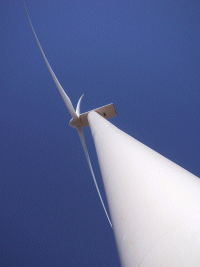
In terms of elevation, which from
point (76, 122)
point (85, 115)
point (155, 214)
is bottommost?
point (76, 122)

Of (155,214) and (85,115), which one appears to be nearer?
(155,214)

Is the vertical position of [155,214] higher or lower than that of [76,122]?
higher

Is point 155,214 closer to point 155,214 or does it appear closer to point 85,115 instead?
point 155,214

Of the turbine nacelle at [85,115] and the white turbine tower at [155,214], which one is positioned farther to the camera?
the turbine nacelle at [85,115]

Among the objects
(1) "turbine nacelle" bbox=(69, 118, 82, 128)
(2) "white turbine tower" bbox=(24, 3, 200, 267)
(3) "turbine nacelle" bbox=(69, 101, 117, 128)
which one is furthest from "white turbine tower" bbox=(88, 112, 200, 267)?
(1) "turbine nacelle" bbox=(69, 118, 82, 128)

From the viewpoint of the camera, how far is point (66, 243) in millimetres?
18172

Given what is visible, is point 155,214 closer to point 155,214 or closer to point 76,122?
point 155,214

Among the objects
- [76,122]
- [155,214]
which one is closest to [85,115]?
[76,122]

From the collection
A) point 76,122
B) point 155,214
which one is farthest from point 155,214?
point 76,122

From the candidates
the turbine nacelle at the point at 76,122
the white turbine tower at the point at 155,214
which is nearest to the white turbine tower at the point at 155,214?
the white turbine tower at the point at 155,214

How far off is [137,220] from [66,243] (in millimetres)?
18843

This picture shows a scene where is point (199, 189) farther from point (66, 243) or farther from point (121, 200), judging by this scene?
point (66, 243)

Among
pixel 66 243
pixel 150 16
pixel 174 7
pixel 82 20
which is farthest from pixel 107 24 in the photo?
pixel 66 243

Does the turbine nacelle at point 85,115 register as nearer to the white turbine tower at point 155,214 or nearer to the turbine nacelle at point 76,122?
the turbine nacelle at point 76,122
